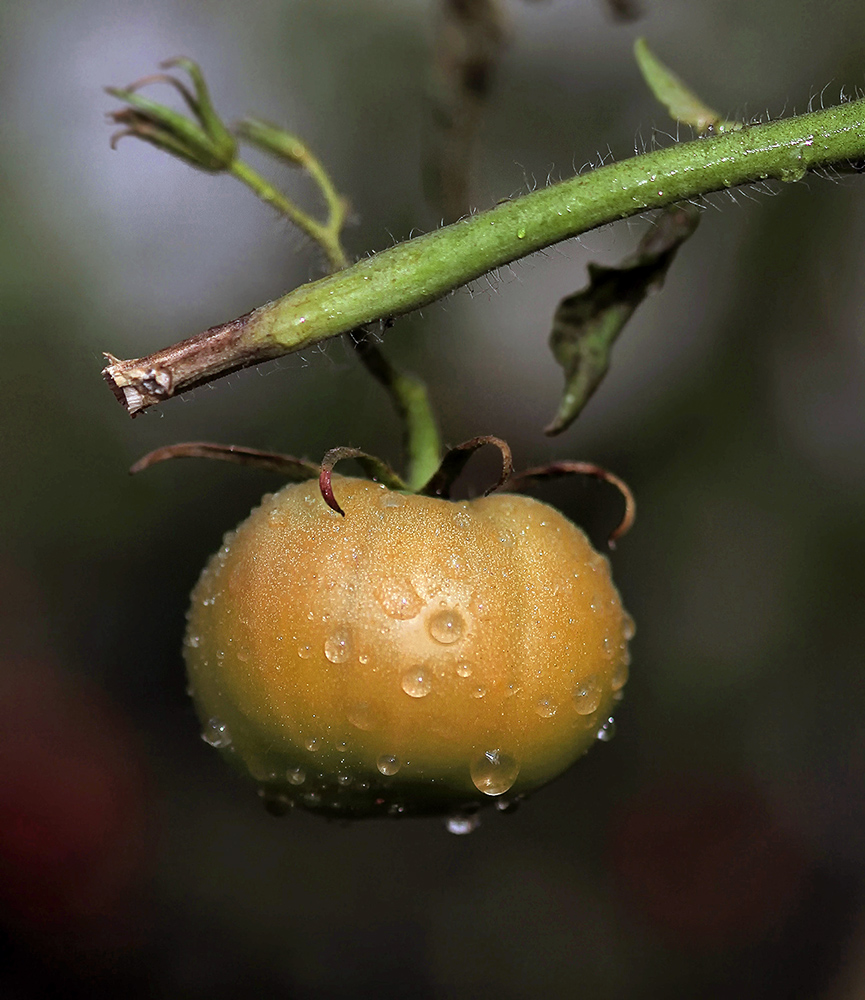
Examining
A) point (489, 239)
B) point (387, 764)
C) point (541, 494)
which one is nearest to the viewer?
point (489, 239)

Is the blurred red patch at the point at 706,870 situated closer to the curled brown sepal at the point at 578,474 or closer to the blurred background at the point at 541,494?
the blurred background at the point at 541,494

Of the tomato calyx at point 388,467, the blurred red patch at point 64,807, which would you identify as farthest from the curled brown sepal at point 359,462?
the blurred red patch at point 64,807

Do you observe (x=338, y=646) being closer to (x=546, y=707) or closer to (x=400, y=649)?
A: (x=400, y=649)

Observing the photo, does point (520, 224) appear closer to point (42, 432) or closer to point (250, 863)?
point (42, 432)

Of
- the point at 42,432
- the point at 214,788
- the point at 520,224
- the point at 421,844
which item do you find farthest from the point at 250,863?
the point at 520,224

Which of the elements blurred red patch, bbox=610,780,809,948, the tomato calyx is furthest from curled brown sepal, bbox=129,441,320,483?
blurred red patch, bbox=610,780,809,948

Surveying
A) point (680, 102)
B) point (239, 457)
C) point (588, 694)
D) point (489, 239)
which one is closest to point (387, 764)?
point (588, 694)

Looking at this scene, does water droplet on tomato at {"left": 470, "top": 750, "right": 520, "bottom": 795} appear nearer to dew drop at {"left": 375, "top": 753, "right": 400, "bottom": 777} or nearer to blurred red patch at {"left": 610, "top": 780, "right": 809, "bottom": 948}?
dew drop at {"left": 375, "top": 753, "right": 400, "bottom": 777}
